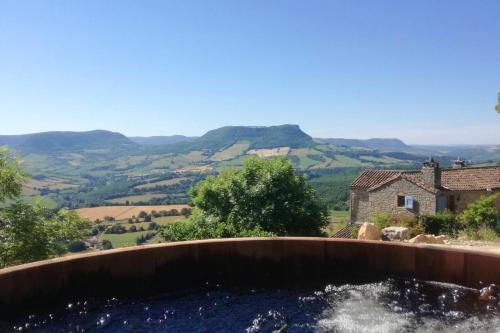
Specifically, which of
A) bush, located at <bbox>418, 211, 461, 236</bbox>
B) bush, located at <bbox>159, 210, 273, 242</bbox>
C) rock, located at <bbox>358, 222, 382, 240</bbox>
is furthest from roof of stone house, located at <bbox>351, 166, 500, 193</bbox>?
rock, located at <bbox>358, 222, 382, 240</bbox>

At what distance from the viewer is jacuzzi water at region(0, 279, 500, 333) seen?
443cm

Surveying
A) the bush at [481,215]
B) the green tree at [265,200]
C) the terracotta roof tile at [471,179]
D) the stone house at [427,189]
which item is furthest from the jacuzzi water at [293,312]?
the terracotta roof tile at [471,179]

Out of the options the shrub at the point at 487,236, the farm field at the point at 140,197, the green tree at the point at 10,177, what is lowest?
the farm field at the point at 140,197

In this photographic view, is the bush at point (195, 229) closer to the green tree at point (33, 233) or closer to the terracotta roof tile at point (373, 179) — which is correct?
the green tree at point (33, 233)

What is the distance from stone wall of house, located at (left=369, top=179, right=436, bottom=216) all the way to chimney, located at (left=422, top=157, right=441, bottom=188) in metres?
0.77

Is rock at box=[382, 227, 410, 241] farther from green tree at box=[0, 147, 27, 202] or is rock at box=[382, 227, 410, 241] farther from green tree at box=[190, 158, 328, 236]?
green tree at box=[0, 147, 27, 202]

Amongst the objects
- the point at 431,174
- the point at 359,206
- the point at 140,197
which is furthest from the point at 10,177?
the point at 140,197

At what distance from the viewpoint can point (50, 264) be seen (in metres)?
4.93

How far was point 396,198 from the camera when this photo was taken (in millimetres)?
29547

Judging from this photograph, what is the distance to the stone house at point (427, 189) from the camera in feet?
90.4

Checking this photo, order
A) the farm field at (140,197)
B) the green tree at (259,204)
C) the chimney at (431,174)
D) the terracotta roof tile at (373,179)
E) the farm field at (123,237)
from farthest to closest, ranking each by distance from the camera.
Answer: the farm field at (140,197) < the farm field at (123,237) < the terracotta roof tile at (373,179) < the chimney at (431,174) < the green tree at (259,204)

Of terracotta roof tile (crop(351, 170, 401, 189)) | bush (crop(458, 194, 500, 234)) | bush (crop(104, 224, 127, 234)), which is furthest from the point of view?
bush (crop(104, 224, 127, 234))

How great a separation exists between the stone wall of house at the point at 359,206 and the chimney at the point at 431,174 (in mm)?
5155

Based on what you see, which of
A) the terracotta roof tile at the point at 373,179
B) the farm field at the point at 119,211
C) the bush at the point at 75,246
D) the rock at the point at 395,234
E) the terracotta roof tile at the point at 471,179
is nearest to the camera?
the rock at the point at 395,234
